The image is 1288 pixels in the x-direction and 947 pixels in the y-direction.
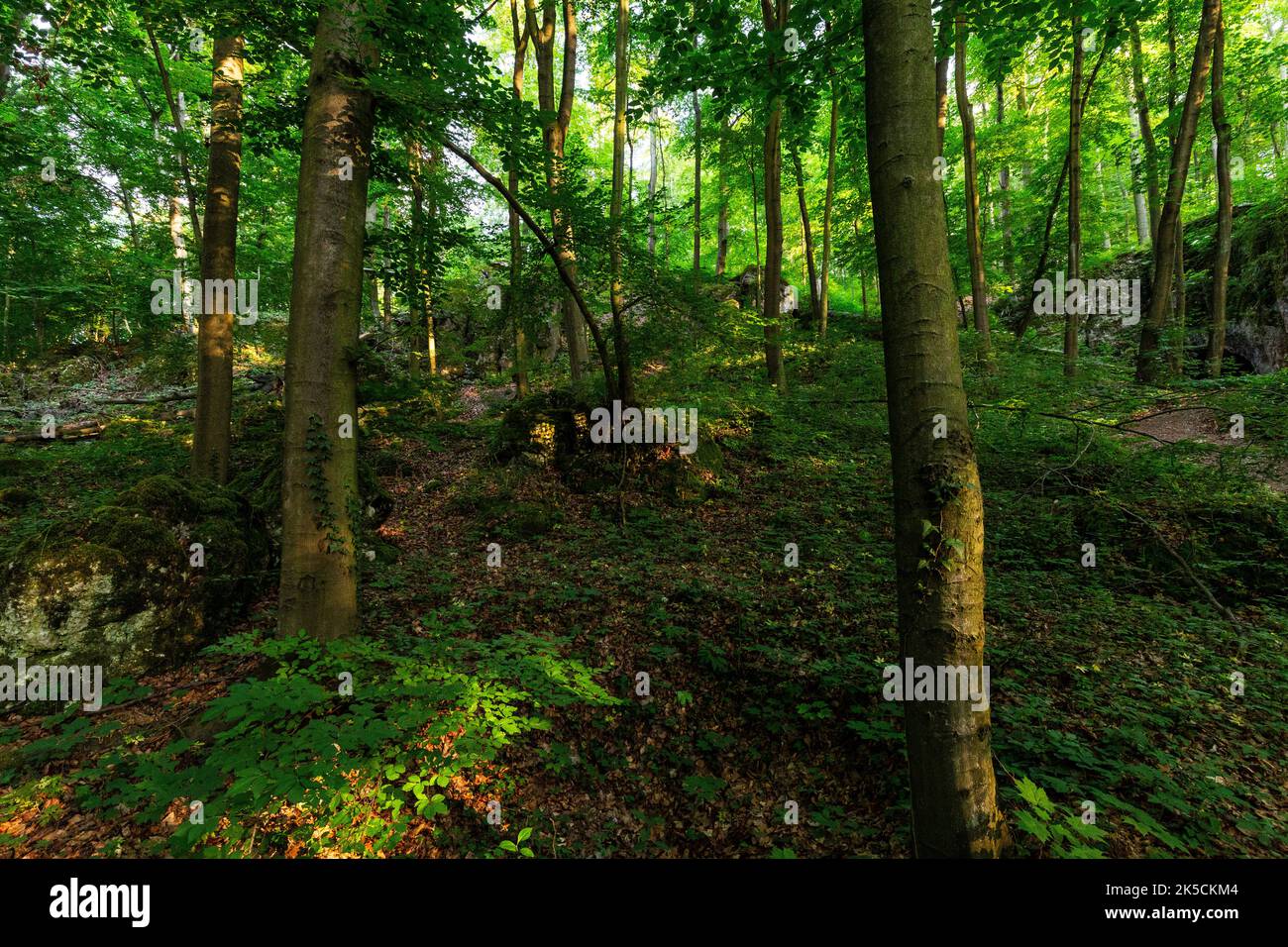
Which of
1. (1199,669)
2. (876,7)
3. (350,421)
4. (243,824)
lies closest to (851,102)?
(876,7)

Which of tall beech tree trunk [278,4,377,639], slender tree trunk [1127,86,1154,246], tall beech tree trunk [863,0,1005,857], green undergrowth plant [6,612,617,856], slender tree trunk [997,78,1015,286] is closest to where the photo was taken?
tall beech tree trunk [863,0,1005,857]

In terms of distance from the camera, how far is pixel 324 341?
157 inches

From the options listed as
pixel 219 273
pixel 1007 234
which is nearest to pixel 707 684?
pixel 219 273

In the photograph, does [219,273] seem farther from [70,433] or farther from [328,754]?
[328,754]

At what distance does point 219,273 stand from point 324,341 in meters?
5.07

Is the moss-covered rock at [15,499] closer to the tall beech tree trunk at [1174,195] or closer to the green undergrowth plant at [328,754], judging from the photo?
the green undergrowth plant at [328,754]

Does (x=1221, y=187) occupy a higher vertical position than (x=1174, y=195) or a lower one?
higher

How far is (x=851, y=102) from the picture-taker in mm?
5219

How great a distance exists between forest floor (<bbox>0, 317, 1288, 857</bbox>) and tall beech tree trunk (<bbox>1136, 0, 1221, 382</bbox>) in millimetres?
2654

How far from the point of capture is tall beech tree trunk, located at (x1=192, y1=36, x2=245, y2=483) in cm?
677

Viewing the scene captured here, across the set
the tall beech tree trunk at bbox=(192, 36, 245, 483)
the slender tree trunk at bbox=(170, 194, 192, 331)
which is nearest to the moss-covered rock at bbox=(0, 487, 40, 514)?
the tall beech tree trunk at bbox=(192, 36, 245, 483)

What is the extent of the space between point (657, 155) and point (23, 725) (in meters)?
36.1

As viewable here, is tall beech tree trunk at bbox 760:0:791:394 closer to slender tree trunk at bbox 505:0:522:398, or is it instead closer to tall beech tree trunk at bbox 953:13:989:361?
tall beech tree trunk at bbox 953:13:989:361

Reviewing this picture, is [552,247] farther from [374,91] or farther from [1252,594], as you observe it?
[1252,594]
